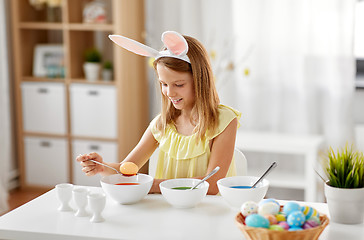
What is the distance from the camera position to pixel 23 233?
1.63m

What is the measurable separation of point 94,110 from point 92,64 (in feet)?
1.05

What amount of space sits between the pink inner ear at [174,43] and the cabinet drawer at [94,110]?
80.8 inches

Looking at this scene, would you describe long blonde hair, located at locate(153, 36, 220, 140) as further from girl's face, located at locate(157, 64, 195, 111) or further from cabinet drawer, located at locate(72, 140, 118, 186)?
cabinet drawer, located at locate(72, 140, 118, 186)

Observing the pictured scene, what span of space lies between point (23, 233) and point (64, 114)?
102 inches

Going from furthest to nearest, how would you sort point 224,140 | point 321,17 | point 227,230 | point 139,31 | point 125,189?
point 139,31 → point 321,17 → point 224,140 → point 125,189 → point 227,230

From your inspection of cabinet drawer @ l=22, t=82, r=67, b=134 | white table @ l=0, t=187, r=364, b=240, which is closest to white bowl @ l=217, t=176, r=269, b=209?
white table @ l=0, t=187, r=364, b=240

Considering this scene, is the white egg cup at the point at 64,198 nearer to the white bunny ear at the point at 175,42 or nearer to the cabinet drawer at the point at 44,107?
the white bunny ear at the point at 175,42

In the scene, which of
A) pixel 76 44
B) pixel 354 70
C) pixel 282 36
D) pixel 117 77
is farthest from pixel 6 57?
pixel 354 70

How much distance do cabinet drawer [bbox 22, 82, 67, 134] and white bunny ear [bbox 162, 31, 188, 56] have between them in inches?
89.3

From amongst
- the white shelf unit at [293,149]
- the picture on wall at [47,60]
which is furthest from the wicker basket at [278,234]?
the picture on wall at [47,60]

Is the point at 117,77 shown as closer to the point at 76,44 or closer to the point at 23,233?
the point at 76,44

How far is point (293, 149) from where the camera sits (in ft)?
11.9

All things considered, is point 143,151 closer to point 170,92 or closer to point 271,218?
point 170,92

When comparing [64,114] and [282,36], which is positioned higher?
[282,36]
